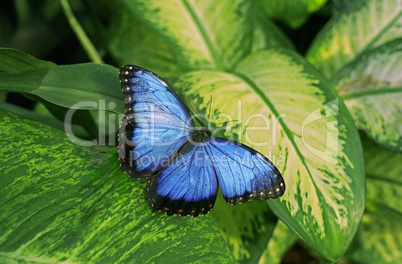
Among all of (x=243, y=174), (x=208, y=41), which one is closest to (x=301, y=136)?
(x=243, y=174)

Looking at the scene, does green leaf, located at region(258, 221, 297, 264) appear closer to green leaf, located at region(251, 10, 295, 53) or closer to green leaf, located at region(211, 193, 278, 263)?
green leaf, located at region(211, 193, 278, 263)

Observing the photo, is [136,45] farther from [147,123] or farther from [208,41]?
[147,123]

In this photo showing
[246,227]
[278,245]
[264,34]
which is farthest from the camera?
[264,34]

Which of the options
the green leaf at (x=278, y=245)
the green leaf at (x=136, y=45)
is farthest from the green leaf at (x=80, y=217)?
the green leaf at (x=136, y=45)

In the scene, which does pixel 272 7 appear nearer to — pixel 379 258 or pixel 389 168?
pixel 389 168

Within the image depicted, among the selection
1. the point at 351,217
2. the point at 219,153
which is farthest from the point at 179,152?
the point at 351,217

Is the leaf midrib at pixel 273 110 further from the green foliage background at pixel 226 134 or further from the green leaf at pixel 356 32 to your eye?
the green leaf at pixel 356 32

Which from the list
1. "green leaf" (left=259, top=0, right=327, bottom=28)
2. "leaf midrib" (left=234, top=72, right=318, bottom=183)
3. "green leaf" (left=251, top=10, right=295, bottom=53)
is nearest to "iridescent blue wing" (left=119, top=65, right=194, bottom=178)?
"leaf midrib" (left=234, top=72, right=318, bottom=183)
